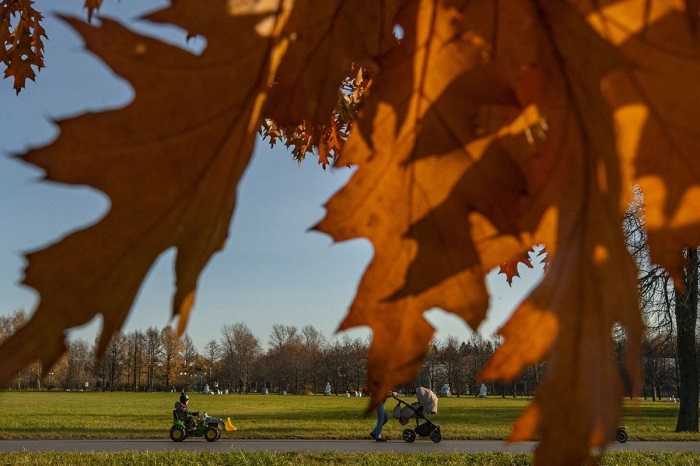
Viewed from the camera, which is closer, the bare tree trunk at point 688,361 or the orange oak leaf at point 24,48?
the orange oak leaf at point 24,48

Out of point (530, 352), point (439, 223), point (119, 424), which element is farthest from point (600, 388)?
point (119, 424)

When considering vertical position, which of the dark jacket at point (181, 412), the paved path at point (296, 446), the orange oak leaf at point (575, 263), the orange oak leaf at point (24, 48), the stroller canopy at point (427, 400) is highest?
the orange oak leaf at point (24, 48)

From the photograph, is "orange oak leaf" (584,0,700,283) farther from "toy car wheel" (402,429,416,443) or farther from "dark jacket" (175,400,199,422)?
"dark jacket" (175,400,199,422)

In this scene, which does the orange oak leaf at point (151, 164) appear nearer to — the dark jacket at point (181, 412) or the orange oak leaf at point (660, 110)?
the orange oak leaf at point (660, 110)

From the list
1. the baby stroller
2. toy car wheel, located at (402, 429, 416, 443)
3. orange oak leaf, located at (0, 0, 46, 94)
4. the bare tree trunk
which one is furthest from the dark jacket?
orange oak leaf, located at (0, 0, 46, 94)

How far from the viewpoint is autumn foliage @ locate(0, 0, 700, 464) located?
528 mm

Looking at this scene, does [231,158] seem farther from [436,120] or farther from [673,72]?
[673,72]

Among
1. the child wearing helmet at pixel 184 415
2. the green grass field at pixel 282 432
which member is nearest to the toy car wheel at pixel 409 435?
the green grass field at pixel 282 432

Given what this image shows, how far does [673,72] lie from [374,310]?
0.38 meters

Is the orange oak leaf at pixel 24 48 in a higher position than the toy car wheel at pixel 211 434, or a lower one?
higher

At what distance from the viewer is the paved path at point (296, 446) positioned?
1294 cm

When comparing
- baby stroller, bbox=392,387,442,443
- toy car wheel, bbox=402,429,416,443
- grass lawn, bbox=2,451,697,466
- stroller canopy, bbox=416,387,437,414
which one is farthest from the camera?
toy car wheel, bbox=402,429,416,443

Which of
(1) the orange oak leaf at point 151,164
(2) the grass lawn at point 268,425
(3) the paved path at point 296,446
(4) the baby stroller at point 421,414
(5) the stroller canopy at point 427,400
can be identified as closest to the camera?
(1) the orange oak leaf at point 151,164

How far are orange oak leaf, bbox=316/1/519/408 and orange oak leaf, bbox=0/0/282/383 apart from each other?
132 mm
